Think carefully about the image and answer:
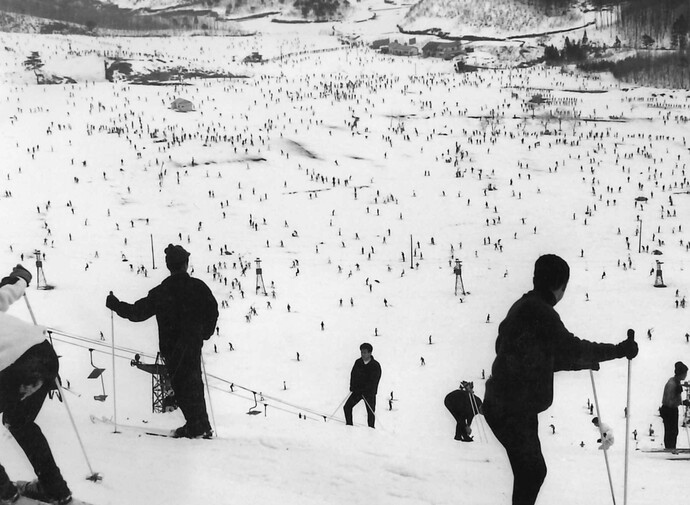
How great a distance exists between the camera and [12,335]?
363cm

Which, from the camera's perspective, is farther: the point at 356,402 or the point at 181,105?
the point at 181,105

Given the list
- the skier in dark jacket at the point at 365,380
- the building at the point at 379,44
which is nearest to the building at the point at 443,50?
the building at the point at 379,44

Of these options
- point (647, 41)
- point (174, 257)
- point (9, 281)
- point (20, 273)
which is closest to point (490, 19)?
point (647, 41)

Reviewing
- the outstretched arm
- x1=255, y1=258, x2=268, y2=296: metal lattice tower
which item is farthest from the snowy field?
the outstretched arm

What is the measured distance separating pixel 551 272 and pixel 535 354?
0.46 m

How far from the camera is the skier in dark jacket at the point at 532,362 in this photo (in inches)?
141

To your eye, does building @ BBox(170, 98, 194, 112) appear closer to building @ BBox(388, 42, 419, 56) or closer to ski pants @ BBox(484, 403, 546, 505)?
building @ BBox(388, 42, 419, 56)

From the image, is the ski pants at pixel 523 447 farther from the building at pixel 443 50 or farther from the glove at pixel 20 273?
the building at pixel 443 50

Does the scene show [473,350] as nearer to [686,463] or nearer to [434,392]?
[434,392]

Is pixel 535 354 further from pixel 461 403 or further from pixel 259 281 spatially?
pixel 259 281

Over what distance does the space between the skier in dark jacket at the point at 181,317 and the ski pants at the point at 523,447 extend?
8.60ft

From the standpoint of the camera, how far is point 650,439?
32.2ft

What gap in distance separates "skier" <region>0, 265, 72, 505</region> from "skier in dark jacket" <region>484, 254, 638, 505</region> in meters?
2.57

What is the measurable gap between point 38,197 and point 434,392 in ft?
56.7
